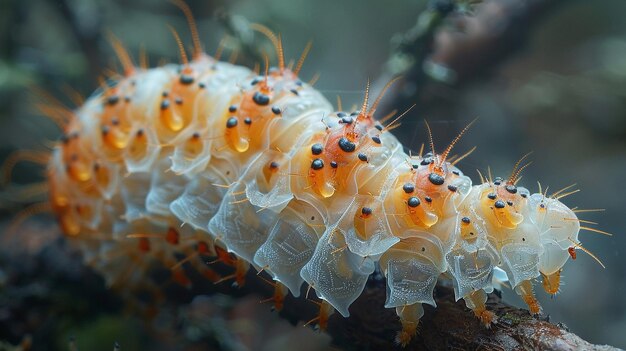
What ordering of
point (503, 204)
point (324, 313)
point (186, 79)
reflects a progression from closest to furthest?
1. point (503, 204)
2. point (324, 313)
3. point (186, 79)

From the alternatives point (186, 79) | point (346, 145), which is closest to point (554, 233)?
point (346, 145)

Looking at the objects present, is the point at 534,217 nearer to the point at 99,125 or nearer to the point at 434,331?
the point at 434,331

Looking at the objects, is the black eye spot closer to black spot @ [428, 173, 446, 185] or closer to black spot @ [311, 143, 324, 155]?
black spot @ [311, 143, 324, 155]

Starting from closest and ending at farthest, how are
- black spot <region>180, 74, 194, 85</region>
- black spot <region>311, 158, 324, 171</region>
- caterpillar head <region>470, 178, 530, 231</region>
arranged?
caterpillar head <region>470, 178, 530, 231</region> → black spot <region>311, 158, 324, 171</region> → black spot <region>180, 74, 194, 85</region>

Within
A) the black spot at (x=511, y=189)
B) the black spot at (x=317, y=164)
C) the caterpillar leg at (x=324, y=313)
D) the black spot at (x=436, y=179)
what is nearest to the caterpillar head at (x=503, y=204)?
the black spot at (x=511, y=189)

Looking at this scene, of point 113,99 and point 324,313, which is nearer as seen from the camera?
point 324,313

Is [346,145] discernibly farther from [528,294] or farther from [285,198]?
[528,294]

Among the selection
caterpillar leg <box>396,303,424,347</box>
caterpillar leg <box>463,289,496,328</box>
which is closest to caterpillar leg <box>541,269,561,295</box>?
caterpillar leg <box>463,289,496,328</box>

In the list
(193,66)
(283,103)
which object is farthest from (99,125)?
(283,103)

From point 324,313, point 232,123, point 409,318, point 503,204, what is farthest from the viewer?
point 232,123
